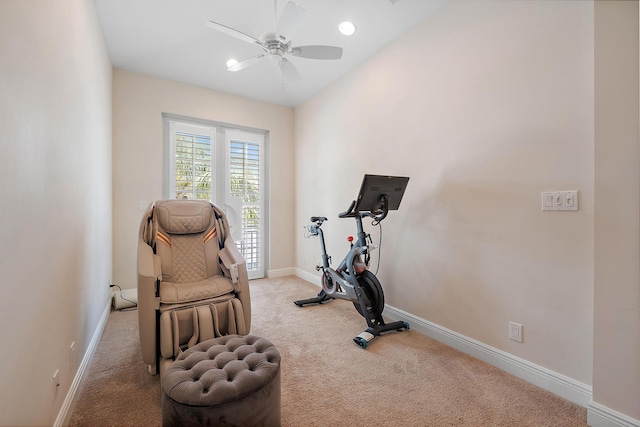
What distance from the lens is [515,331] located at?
1.98m

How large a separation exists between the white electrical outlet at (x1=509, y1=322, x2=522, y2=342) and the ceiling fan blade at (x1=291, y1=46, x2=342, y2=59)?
97.9 inches

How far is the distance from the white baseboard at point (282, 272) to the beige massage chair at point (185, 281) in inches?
85.5

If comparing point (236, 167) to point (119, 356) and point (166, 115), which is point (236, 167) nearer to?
point (166, 115)

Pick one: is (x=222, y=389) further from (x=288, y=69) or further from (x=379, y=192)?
(x=288, y=69)

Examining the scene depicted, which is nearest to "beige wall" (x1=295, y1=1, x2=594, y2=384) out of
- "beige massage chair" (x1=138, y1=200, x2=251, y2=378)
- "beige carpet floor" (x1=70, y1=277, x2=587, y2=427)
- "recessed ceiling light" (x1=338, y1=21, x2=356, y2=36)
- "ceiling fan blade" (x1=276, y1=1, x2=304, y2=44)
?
"beige carpet floor" (x1=70, y1=277, x2=587, y2=427)

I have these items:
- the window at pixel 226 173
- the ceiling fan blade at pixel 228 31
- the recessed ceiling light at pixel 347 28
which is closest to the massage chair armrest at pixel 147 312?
the ceiling fan blade at pixel 228 31

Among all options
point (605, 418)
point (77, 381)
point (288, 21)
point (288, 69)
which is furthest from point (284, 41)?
point (605, 418)

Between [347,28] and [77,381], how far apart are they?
348 cm

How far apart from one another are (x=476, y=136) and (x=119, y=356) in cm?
330

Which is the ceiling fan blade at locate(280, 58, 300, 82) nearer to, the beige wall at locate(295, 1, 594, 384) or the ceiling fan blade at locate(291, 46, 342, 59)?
the ceiling fan blade at locate(291, 46, 342, 59)

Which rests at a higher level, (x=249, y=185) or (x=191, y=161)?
(x=191, y=161)

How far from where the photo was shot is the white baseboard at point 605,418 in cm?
141

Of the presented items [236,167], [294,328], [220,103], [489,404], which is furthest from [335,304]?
[220,103]

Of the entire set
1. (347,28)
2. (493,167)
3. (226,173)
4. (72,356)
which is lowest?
(72,356)
